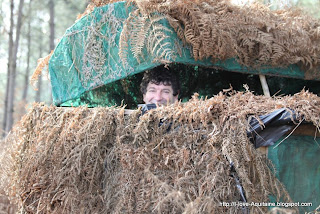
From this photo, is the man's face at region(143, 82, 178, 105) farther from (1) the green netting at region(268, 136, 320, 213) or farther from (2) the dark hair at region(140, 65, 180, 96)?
(1) the green netting at region(268, 136, 320, 213)

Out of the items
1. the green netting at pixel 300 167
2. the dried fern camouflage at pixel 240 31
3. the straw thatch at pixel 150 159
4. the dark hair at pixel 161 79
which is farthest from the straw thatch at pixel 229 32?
the green netting at pixel 300 167

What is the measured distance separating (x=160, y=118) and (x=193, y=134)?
0.31 m

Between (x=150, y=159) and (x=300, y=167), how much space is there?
1.18 metres

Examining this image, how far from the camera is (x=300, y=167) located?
2582 millimetres

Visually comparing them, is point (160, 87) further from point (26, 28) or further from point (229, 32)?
point (26, 28)

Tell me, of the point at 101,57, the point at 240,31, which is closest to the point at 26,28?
the point at 101,57

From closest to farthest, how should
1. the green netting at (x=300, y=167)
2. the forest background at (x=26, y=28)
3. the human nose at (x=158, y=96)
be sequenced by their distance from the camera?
the green netting at (x=300, y=167), the human nose at (x=158, y=96), the forest background at (x=26, y=28)

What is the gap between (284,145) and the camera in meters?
2.51

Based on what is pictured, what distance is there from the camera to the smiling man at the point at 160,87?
13.0ft

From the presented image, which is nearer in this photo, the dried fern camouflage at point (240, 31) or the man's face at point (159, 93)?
the dried fern camouflage at point (240, 31)

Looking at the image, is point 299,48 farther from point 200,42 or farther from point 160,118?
point 160,118

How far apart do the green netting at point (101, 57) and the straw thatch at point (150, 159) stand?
78 centimetres

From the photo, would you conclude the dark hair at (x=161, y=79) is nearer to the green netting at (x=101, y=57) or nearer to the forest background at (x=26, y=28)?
the green netting at (x=101, y=57)

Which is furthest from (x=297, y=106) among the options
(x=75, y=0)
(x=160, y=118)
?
(x=75, y=0)
